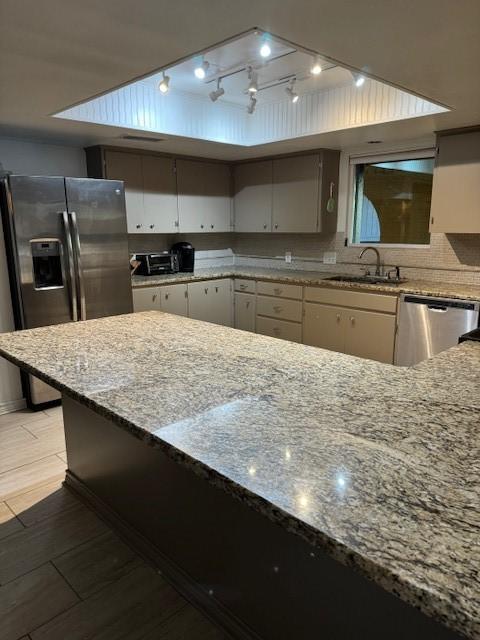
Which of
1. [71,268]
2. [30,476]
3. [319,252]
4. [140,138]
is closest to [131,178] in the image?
[140,138]

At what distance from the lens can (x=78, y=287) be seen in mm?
3648

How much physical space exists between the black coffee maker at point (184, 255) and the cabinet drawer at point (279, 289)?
0.82m

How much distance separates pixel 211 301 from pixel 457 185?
2.58 metres

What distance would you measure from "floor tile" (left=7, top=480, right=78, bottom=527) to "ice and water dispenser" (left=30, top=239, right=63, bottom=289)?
160cm

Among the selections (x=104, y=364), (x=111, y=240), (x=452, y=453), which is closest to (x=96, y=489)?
(x=104, y=364)

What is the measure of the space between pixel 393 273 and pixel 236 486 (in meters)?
3.83

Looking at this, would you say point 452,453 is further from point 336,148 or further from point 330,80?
point 336,148

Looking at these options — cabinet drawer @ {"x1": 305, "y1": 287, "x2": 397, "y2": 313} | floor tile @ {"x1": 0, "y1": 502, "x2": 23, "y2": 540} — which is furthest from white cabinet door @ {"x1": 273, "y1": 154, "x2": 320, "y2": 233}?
floor tile @ {"x1": 0, "y1": 502, "x2": 23, "y2": 540}

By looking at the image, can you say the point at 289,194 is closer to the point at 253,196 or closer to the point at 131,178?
the point at 253,196

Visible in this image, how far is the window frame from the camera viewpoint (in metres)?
4.10

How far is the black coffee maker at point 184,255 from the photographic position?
16.5 feet

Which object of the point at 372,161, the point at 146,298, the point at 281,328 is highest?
the point at 372,161

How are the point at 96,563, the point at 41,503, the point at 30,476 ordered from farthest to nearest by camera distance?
1. the point at 30,476
2. the point at 41,503
3. the point at 96,563

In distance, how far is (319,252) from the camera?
16.3 feet
